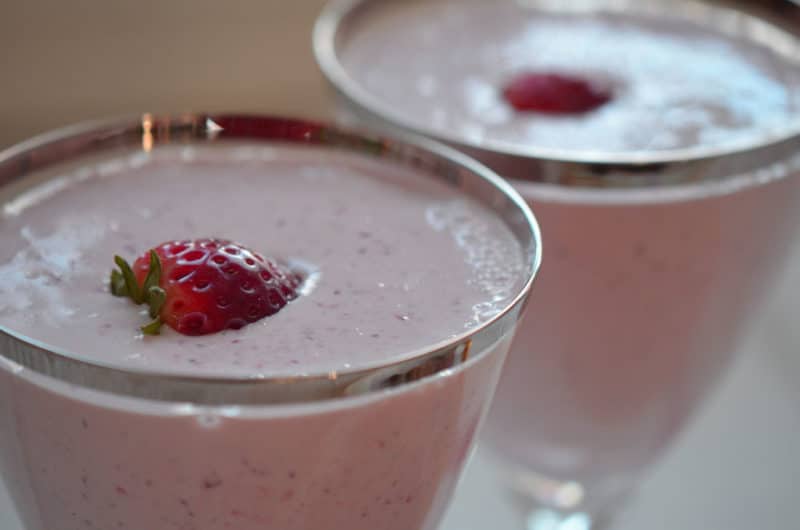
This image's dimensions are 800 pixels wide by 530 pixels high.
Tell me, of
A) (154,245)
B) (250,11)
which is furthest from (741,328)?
(250,11)

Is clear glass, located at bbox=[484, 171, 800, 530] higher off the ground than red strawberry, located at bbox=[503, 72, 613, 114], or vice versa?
red strawberry, located at bbox=[503, 72, 613, 114]

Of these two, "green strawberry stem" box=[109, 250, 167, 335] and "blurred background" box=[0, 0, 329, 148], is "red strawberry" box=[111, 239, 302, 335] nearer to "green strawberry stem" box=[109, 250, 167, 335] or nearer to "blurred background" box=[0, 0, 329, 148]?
"green strawberry stem" box=[109, 250, 167, 335]

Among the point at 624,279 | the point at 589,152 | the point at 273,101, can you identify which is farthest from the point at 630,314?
the point at 273,101

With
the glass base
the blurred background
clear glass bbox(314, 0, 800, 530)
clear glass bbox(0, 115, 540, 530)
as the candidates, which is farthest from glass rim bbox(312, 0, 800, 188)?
the blurred background

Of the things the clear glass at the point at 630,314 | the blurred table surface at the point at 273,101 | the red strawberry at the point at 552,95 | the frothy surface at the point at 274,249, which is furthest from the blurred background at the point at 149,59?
the frothy surface at the point at 274,249

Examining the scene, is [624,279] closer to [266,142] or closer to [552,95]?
[552,95]
